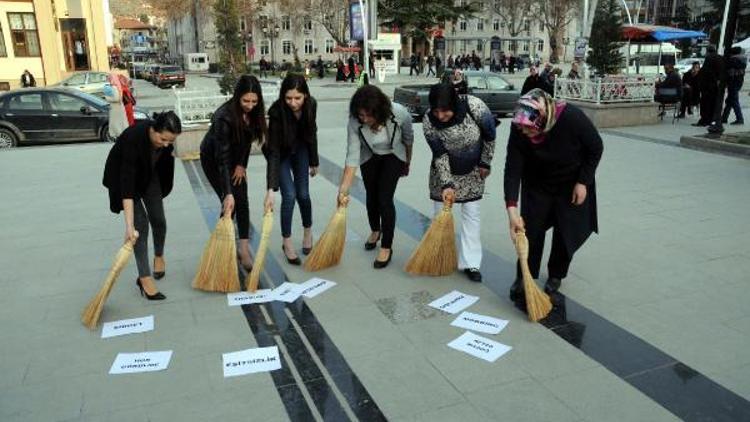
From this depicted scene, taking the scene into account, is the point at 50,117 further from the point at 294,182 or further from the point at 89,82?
the point at 294,182

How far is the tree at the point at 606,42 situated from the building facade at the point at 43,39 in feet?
76.5

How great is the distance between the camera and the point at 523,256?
13.0 feet

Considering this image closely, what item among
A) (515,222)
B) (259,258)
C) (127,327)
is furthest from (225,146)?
(515,222)

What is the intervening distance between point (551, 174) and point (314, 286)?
1993 mm

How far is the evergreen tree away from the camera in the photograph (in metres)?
12.0

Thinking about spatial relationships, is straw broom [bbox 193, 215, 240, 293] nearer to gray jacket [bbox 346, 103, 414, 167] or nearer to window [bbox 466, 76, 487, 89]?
gray jacket [bbox 346, 103, 414, 167]

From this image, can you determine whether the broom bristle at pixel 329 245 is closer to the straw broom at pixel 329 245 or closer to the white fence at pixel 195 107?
the straw broom at pixel 329 245

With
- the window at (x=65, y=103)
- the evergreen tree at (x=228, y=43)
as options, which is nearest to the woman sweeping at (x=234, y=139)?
the evergreen tree at (x=228, y=43)

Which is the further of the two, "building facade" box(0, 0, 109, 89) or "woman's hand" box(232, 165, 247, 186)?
"building facade" box(0, 0, 109, 89)

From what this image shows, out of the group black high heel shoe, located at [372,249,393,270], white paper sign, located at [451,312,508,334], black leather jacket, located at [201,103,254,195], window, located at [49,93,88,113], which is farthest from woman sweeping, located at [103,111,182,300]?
window, located at [49,93,88,113]

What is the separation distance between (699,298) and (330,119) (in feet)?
44.1

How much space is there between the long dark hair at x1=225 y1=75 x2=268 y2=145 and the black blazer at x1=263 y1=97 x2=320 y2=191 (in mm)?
72

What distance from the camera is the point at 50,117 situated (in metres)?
12.4

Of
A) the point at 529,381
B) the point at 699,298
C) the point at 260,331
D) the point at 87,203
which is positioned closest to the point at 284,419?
the point at 260,331
